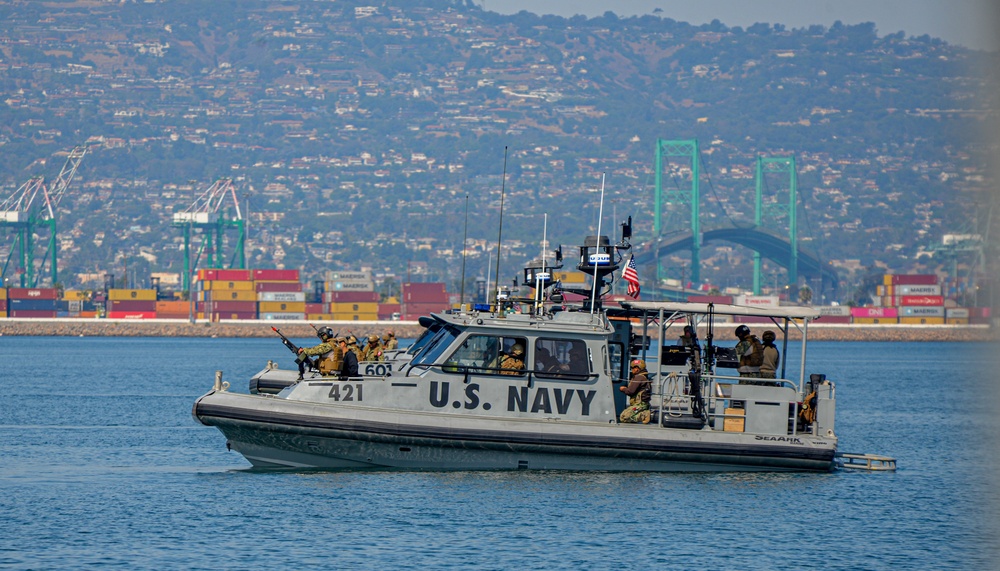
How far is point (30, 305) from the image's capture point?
14562cm

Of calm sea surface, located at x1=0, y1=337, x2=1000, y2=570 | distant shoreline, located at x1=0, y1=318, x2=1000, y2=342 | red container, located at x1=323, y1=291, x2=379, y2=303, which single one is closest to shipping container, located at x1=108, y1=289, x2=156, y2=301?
distant shoreline, located at x1=0, y1=318, x2=1000, y2=342

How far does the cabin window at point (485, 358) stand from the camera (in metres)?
16.2

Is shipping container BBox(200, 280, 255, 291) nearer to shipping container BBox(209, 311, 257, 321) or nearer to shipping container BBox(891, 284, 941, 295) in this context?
shipping container BBox(209, 311, 257, 321)

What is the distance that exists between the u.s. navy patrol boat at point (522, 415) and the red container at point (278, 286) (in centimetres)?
12969

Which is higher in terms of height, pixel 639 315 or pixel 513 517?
pixel 639 315

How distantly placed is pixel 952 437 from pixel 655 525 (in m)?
14.4

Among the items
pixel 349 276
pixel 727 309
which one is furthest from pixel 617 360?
pixel 349 276

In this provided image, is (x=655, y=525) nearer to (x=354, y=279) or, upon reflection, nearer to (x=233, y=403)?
(x=233, y=403)

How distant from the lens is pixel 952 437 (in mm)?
26906

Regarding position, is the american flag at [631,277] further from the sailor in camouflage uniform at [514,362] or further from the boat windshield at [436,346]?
the boat windshield at [436,346]

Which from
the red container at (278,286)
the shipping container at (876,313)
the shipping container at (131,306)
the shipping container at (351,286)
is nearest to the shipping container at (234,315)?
the red container at (278,286)

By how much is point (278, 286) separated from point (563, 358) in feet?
431

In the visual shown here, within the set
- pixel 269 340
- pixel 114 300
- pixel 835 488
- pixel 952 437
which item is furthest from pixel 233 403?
pixel 114 300

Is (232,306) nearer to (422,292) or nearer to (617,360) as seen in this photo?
(422,292)
